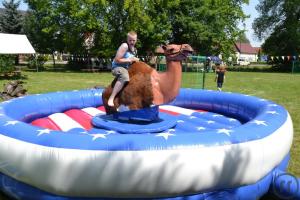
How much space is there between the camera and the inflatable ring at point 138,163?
422 centimetres

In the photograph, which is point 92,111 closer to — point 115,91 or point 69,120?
point 69,120

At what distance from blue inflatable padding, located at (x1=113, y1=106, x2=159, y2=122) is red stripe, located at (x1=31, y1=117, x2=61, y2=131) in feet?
4.18

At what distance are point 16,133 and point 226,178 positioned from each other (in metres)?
2.78

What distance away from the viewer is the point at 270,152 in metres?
4.86

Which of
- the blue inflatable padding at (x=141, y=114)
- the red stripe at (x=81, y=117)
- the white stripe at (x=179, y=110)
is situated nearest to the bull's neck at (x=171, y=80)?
the blue inflatable padding at (x=141, y=114)

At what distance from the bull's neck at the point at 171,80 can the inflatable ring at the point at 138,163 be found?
157cm

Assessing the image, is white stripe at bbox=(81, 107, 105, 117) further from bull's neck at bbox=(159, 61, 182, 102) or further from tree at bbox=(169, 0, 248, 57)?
tree at bbox=(169, 0, 248, 57)

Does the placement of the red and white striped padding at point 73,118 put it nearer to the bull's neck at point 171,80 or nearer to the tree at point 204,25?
the bull's neck at point 171,80

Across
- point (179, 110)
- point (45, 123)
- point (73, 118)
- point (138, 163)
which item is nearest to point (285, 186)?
point (138, 163)

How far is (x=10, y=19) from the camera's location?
3822 centimetres

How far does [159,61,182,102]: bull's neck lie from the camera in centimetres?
618

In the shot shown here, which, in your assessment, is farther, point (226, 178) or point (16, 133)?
point (16, 133)

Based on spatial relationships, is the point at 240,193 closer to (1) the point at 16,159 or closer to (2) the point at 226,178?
(2) the point at 226,178

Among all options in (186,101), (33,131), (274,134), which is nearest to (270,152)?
(274,134)
